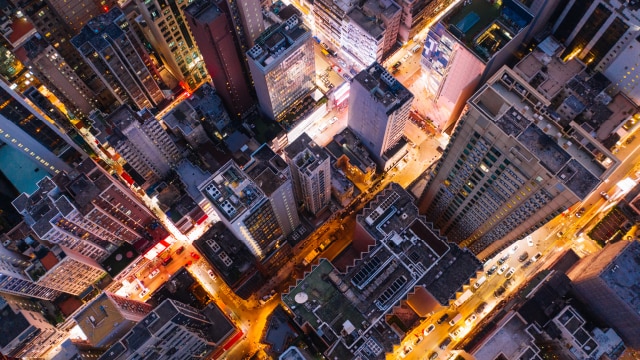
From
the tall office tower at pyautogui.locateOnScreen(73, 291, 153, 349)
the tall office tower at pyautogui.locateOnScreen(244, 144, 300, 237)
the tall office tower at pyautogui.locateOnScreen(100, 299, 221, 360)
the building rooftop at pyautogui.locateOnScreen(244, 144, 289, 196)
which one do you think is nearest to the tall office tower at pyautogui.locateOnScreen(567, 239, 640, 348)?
the tall office tower at pyautogui.locateOnScreen(244, 144, 300, 237)

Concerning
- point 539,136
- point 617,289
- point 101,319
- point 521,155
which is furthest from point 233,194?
point 617,289

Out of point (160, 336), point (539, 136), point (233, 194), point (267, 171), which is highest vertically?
point (267, 171)

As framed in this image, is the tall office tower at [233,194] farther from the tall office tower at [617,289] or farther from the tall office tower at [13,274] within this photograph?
the tall office tower at [617,289]

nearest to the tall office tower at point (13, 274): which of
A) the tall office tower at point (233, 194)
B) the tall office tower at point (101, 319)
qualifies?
the tall office tower at point (101, 319)

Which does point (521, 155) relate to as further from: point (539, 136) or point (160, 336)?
point (160, 336)

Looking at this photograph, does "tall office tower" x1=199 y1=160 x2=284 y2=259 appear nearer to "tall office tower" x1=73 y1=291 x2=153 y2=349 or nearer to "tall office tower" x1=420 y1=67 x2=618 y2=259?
"tall office tower" x1=73 y1=291 x2=153 y2=349

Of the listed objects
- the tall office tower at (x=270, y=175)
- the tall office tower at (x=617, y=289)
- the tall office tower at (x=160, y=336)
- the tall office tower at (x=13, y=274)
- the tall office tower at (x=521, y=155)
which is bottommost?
the tall office tower at (x=617, y=289)

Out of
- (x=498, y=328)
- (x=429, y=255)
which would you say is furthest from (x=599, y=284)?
(x=429, y=255)
